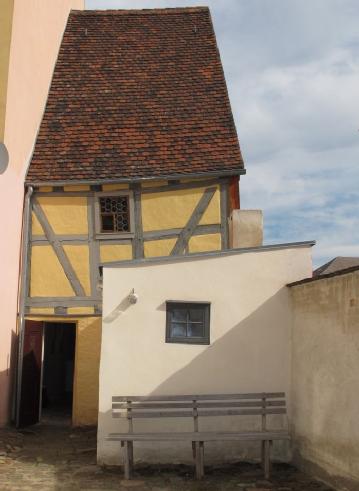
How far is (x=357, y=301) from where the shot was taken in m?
6.77

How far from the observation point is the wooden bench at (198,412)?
7.76 m

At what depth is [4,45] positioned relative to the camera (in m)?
11.2

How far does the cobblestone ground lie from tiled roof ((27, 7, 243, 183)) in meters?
5.53

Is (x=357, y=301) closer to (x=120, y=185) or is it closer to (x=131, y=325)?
(x=131, y=325)

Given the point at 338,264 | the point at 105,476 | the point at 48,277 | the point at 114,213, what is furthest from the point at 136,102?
the point at 338,264

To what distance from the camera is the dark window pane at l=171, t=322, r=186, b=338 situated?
28.6 ft

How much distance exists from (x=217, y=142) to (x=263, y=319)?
4.95 meters

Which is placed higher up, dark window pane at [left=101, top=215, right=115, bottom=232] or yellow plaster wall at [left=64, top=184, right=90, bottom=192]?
yellow plaster wall at [left=64, top=184, right=90, bottom=192]

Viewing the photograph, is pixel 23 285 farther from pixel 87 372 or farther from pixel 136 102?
pixel 136 102

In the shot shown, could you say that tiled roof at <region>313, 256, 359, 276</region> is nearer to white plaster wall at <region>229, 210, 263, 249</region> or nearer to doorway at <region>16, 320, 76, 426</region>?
doorway at <region>16, 320, 76, 426</region>

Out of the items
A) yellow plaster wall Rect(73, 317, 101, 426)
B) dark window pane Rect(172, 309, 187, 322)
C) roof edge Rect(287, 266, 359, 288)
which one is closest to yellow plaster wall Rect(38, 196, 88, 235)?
yellow plaster wall Rect(73, 317, 101, 426)

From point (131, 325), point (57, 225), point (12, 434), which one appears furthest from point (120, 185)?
point (12, 434)

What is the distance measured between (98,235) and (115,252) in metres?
0.50

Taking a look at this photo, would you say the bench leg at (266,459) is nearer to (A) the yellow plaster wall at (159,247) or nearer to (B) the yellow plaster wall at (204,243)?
(B) the yellow plaster wall at (204,243)
